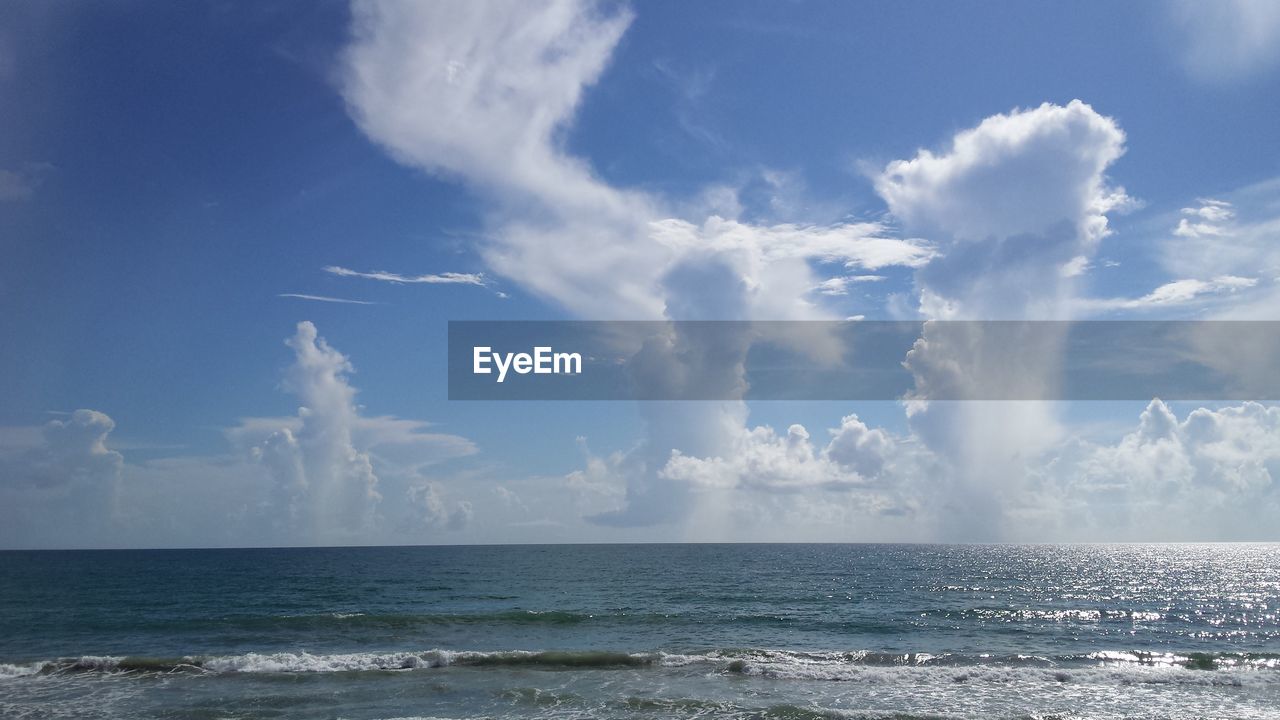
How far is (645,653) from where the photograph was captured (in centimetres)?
2936

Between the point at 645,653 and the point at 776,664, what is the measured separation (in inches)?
217

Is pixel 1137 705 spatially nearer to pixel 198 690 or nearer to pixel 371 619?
pixel 198 690

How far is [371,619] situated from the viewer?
130 feet

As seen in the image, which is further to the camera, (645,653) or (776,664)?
(645,653)

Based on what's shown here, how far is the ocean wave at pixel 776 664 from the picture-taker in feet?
86.4

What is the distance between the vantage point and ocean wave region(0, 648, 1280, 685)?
26.3 metres

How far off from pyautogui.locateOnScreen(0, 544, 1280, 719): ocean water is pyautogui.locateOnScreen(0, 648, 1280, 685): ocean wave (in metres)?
0.12

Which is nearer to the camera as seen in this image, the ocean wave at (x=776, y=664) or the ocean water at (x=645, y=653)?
the ocean water at (x=645, y=653)

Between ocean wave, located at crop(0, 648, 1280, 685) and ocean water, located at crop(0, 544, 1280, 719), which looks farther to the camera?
ocean wave, located at crop(0, 648, 1280, 685)

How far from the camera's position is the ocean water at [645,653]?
2230 cm

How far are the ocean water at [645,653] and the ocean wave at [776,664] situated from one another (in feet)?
0.38

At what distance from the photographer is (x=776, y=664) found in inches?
1092

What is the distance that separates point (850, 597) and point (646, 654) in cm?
2857

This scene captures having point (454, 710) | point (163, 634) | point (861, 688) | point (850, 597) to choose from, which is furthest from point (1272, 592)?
point (163, 634)
